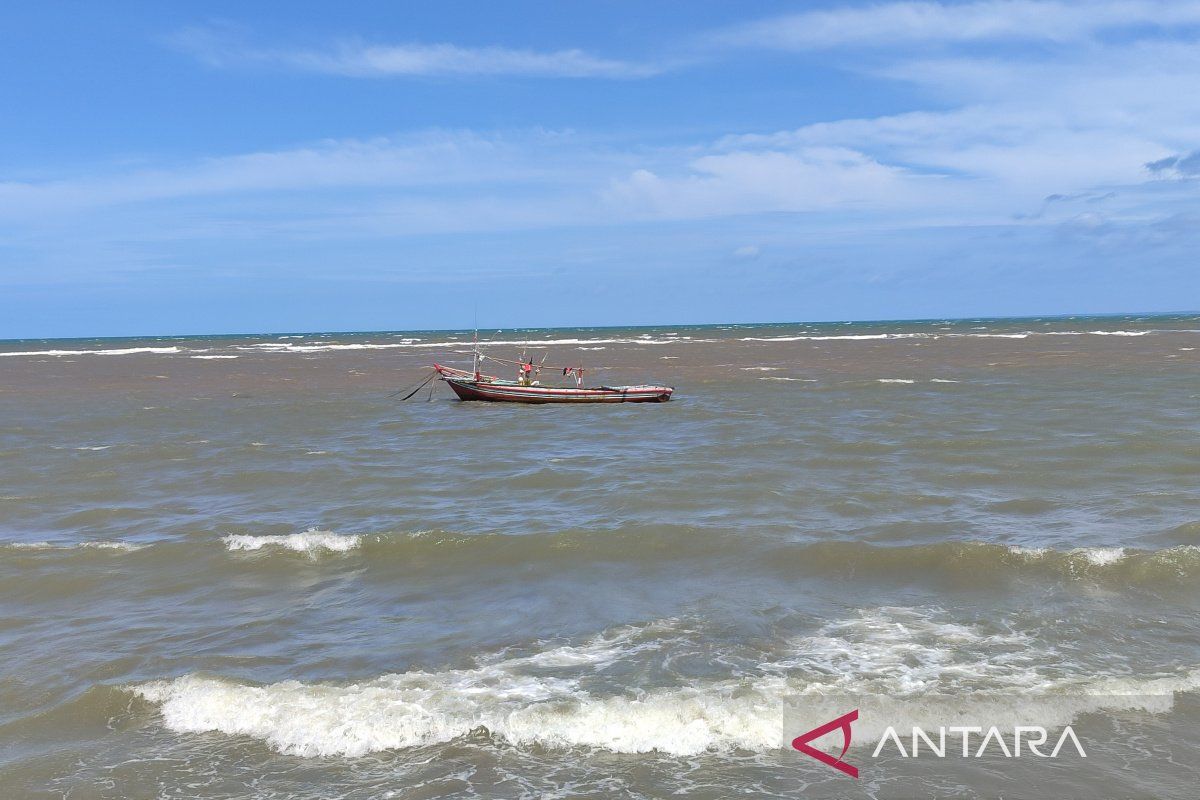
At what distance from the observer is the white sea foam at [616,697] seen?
744 cm

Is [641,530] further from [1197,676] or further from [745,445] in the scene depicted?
[745,445]

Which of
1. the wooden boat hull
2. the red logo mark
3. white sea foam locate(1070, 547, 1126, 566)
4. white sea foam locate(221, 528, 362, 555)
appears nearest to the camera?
the red logo mark

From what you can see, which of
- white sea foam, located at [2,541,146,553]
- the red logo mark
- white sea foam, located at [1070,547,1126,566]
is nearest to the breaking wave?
white sea foam, located at [1070,547,1126,566]

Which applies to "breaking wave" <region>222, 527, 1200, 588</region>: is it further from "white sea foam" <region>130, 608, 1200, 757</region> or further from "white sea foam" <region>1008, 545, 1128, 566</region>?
"white sea foam" <region>130, 608, 1200, 757</region>

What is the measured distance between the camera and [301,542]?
13.8 meters

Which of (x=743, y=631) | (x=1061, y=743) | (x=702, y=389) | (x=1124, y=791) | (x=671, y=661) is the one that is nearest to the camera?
(x=1124, y=791)

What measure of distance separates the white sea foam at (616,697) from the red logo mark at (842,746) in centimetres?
19

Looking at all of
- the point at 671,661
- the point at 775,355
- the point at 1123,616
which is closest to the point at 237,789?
the point at 671,661

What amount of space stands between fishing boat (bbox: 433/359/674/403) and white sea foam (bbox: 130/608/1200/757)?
27653mm

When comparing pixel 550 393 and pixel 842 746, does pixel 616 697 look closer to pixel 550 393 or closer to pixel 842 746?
pixel 842 746

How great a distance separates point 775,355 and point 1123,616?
6292 centimetres

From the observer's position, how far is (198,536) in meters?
14.5

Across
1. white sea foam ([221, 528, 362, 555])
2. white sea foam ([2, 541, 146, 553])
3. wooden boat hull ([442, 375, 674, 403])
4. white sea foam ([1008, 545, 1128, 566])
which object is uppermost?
wooden boat hull ([442, 375, 674, 403])

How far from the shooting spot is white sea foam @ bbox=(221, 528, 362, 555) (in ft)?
44.6
